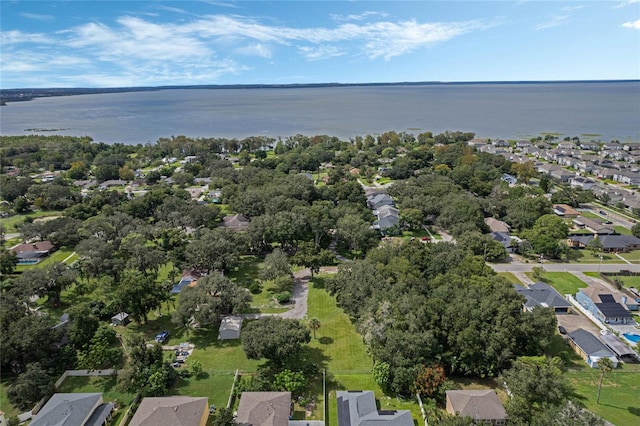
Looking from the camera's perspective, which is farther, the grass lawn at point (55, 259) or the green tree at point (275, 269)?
the grass lawn at point (55, 259)

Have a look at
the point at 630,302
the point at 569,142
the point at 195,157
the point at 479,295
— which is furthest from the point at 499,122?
the point at 479,295

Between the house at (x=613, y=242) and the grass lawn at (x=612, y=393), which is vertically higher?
the house at (x=613, y=242)

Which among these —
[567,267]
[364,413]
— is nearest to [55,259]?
[364,413]

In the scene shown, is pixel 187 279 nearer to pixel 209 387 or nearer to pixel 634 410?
pixel 209 387

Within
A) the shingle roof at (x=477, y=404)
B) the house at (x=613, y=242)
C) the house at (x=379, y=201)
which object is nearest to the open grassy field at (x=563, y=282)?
the house at (x=613, y=242)

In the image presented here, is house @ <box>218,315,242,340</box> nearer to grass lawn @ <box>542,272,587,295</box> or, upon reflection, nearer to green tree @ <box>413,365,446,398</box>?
green tree @ <box>413,365,446,398</box>

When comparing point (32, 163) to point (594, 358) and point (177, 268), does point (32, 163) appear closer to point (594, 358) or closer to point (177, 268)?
point (177, 268)

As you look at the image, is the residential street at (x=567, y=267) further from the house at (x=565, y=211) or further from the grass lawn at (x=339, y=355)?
the grass lawn at (x=339, y=355)
